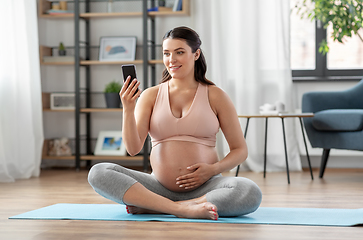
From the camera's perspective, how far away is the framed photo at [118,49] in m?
3.92

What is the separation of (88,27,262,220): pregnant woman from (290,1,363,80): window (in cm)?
229

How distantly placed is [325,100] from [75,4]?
2.12 metres

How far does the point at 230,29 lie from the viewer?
3838 mm

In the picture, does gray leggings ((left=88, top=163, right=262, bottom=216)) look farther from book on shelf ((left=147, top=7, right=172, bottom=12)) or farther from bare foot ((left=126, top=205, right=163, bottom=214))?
book on shelf ((left=147, top=7, right=172, bottom=12))

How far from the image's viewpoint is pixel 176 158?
5.92 feet

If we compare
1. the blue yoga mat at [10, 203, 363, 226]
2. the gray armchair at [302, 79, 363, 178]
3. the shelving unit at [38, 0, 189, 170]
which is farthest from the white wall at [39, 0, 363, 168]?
the blue yoga mat at [10, 203, 363, 226]

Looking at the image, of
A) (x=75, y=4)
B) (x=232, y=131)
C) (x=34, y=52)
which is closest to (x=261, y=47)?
(x=75, y=4)

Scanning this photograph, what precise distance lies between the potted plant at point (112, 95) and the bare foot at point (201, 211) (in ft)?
7.39

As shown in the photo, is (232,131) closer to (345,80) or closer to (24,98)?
(24,98)

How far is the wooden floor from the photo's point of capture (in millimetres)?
1492

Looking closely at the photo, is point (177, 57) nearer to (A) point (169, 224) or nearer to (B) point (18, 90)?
(A) point (169, 224)

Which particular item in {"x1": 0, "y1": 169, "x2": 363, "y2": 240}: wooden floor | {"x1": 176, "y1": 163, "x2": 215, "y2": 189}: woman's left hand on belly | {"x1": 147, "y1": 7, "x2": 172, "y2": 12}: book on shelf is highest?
{"x1": 147, "y1": 7, "x2": 172, "y2": 12}: book on shelf

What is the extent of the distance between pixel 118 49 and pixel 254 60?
3.76 feet

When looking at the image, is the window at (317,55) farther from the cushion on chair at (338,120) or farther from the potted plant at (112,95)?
the potted plant at (112,95)
